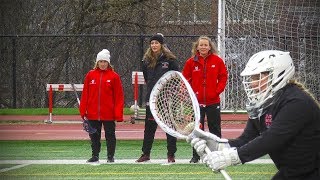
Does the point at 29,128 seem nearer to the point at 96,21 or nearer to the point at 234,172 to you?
the point at 96,21

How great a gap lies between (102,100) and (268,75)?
22.0ft

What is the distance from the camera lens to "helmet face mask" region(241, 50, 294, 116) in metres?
5.57

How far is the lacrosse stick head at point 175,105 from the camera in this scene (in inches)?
245

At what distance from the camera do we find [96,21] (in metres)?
27.1

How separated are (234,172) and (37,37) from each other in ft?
43.8

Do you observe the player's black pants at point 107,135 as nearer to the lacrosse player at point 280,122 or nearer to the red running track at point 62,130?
the red running track at point 62,130

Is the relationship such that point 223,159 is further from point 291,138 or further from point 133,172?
point 133,172

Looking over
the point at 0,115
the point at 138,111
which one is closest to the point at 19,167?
the point at 138,111

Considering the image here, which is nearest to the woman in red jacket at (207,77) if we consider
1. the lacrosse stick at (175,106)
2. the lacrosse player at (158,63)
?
the lacrosse player at (158,63)

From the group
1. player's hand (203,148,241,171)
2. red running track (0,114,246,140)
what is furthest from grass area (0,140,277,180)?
player's hand (203,148,241,171)

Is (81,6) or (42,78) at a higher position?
(81,6)

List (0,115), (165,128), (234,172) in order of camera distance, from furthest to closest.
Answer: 1. (0,115)
2. (234,172)
3. (165,128)

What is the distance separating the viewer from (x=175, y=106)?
6.72m

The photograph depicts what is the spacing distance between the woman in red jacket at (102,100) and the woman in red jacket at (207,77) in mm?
1045
